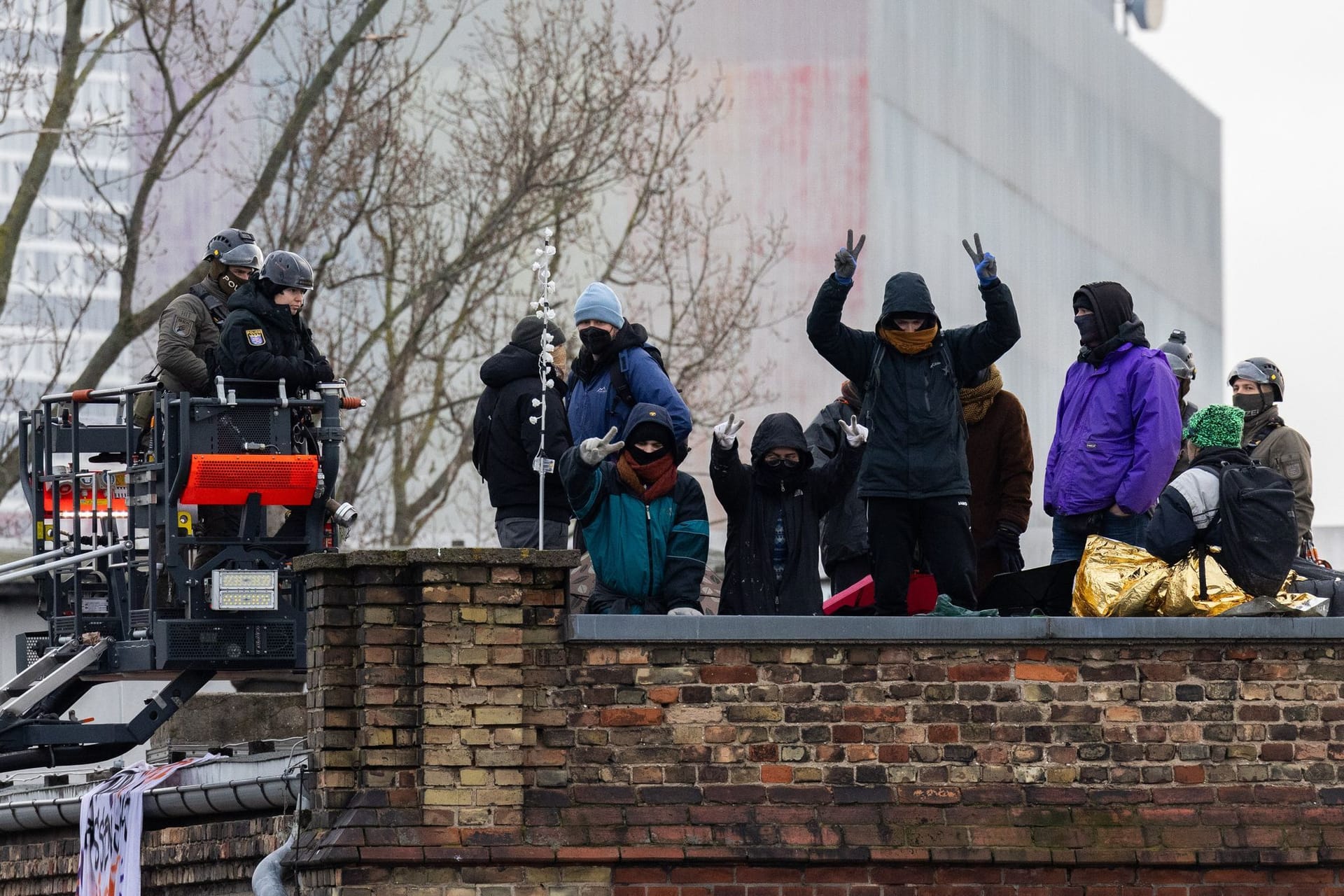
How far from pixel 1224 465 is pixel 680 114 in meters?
18.2

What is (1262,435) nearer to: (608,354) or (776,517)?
(776,517)

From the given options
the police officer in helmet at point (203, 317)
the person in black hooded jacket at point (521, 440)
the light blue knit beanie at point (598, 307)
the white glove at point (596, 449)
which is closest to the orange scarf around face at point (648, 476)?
the white glove at point (596, 449)

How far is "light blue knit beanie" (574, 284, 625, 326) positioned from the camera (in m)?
10.9

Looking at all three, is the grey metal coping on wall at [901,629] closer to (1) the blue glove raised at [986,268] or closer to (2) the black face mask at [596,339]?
(1) the blue glove raised at [986,268]

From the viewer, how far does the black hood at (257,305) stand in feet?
39.1

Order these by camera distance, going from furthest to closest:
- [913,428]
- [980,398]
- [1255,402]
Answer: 1. [1255,402]
2. [980,398]
3. [913,428]

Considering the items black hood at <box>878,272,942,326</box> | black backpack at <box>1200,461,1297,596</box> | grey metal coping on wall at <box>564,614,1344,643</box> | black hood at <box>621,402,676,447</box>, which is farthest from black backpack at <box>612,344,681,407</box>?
black backpack at <box>1200,461,1297,596</box>

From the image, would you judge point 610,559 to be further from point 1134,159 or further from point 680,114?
point 1134,159

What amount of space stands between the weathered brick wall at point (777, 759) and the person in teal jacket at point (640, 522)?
496mm

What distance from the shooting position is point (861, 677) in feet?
32.5

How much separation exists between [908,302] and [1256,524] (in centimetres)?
172

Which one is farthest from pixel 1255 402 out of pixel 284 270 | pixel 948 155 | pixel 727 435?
pixel 948 155

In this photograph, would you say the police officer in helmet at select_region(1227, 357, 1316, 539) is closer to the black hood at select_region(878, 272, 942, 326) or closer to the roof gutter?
the black hood at select_region(878, 272, 942, 326)

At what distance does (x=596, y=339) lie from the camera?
11.0 metres
